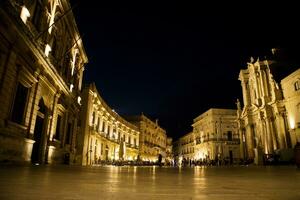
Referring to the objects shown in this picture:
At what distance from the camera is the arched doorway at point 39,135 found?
15.1 m

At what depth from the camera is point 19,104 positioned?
481 inches

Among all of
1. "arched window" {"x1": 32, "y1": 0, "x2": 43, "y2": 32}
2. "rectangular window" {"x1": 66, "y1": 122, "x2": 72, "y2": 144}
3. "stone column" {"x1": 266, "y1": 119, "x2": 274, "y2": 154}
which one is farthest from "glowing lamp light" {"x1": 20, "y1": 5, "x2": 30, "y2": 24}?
"stone column" {"x1": 266, "y1": 119, "x2": 274, "y2": 154}

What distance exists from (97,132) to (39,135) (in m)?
14.8

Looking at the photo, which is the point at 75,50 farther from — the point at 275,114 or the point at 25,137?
the point at 275,114

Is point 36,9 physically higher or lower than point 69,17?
lower

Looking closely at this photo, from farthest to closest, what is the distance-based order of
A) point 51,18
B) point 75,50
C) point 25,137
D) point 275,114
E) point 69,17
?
point 275,114 → point 75,50 → point 69,17 → point 51,18 → point 25,137

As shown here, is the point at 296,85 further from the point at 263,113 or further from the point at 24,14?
the point at 24,14

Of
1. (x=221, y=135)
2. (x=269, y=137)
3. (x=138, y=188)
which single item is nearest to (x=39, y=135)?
(x=138, y=188)

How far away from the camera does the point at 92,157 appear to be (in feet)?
91.7

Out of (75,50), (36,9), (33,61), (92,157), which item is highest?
(75,50)

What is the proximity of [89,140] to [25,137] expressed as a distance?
14.9m

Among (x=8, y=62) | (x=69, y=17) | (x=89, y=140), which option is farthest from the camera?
(x=89, y=140)

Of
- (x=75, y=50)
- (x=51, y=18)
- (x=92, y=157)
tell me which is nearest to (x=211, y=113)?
(x=92, y=157)

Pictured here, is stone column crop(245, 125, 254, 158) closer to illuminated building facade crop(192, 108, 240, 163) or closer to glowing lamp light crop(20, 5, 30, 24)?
illuminated building facade crop(192, 108, 240, 163)
